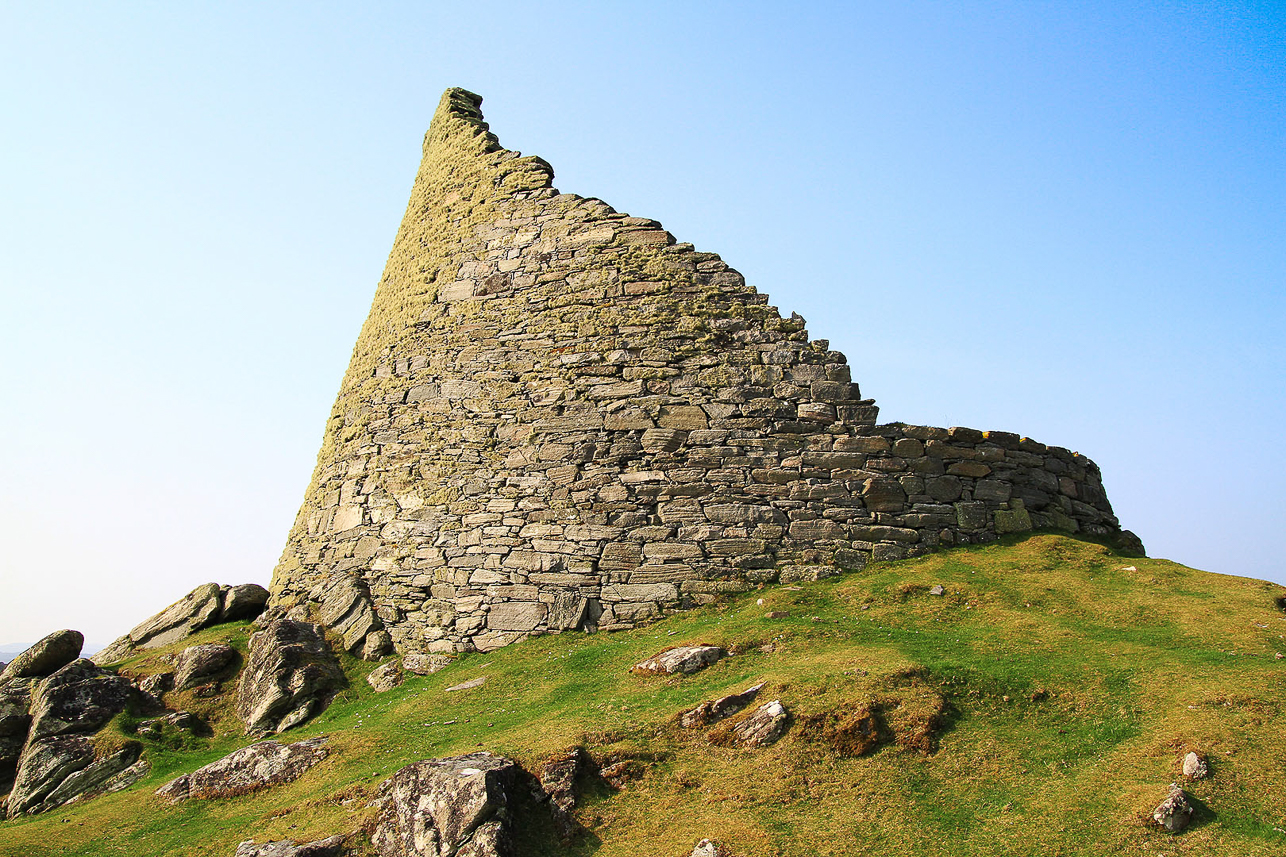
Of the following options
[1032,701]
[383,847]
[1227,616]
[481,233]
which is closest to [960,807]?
[1032,701]

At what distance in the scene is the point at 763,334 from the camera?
11797 mm

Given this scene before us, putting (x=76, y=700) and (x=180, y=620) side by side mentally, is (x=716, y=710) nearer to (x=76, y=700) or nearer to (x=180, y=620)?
(x=76, y=700)

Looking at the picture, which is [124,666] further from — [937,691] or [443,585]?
[937,691]

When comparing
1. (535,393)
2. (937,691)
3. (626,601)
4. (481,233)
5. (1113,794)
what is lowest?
(1113,794)

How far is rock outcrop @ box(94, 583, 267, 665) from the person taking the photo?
12.7m

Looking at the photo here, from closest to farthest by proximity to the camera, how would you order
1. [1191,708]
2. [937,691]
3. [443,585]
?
[1191,708] < [937,691] < [443,585]

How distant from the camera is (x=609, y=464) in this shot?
11.5m

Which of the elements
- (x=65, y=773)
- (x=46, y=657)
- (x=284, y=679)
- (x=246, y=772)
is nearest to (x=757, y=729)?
(x=246, y=772)

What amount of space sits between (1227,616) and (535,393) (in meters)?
8.64

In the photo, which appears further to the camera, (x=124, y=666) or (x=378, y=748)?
(x=124, y=666)

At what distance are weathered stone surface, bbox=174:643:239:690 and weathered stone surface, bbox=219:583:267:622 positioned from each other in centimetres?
144

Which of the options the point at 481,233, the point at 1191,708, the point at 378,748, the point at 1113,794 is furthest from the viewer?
the point at 481,233

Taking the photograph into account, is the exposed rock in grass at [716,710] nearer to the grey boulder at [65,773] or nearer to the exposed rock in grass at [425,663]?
the exposed rock in grass at [425,663]

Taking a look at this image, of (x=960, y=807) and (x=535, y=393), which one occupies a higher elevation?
(x=535, y=393)
